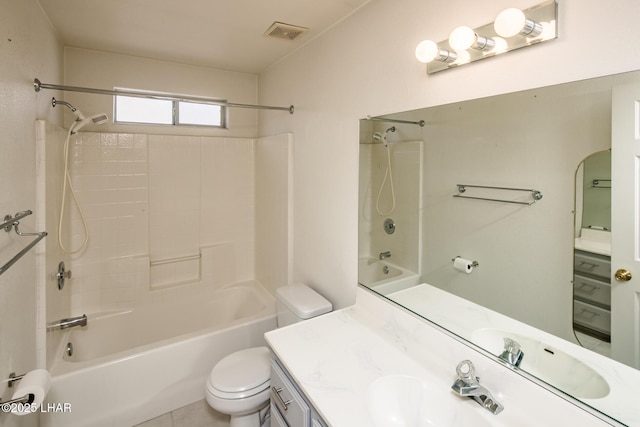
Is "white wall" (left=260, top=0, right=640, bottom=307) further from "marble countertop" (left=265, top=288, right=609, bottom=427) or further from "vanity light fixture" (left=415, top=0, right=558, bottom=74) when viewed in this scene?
"marble countertop" (left=265, top=288, right=609, bottom=427)

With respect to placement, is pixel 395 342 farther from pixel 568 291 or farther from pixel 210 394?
pixel 210 394

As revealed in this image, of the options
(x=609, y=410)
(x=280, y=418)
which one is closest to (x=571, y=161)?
(x=609, y=410)

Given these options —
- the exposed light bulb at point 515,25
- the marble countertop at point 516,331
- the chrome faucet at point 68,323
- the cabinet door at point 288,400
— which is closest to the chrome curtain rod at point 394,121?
the exposed light bulb at point 515,25

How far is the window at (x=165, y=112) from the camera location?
268 centimetres

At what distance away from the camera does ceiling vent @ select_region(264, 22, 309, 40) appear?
6.44ft

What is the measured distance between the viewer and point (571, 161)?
0.96 meters

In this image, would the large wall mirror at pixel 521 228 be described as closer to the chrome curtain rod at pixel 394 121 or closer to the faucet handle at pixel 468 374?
the chrome curtain rod at pixel 394 121

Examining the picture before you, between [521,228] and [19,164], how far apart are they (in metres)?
2.15

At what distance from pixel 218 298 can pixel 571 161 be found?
9.29 ft

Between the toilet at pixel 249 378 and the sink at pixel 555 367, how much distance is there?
1.00 m

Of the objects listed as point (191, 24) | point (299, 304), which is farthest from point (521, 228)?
point (191, 24)

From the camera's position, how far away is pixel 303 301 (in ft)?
6.50

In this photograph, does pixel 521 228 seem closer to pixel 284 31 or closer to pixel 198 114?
pixel 284 31

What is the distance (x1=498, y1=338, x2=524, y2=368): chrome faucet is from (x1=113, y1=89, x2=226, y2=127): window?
255 centimetres
